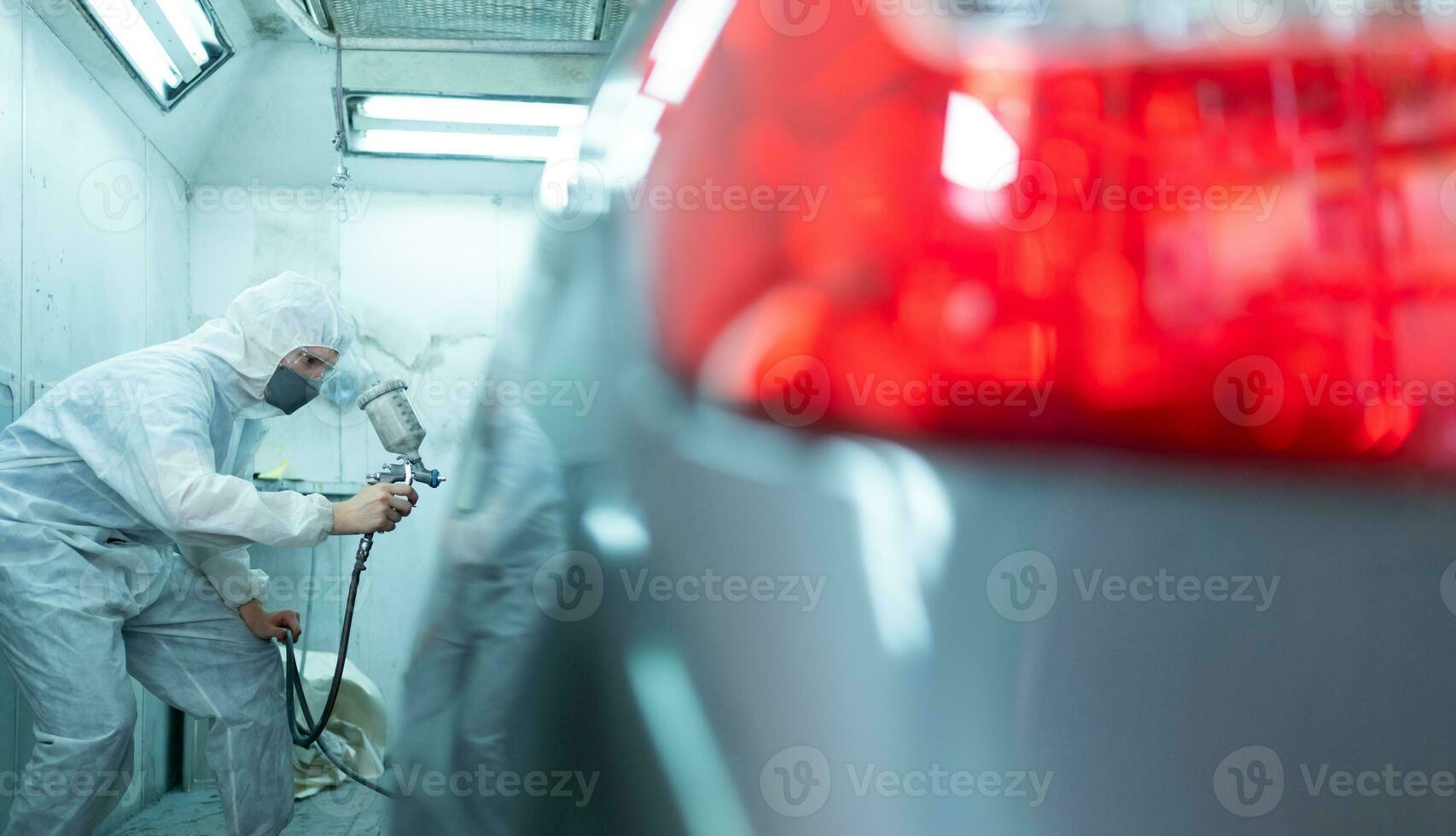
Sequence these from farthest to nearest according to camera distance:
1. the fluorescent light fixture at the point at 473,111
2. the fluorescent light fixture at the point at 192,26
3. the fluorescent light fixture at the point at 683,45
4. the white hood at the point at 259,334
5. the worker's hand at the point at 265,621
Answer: the fluorescent light fixture at the point at 473,111 → the fluorescent light fixture at the point at 192,26 → the worker's hand at the point at 265,621 → the white hood at the point at 259,334 → the fluorescent light fixture at the point at 683,45

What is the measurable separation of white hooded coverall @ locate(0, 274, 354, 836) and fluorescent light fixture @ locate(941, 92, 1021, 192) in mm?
2123

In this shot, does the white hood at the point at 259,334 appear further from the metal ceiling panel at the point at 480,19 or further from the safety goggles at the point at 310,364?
the metal ceiling panel at the point at 480,19

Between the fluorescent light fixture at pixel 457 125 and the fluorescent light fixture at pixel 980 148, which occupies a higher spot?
the fluorescent light fixture at pixel 457 125

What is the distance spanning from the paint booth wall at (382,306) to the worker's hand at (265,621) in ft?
5.43

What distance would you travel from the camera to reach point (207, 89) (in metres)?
4.12

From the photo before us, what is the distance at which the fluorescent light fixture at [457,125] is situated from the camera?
4.30 m

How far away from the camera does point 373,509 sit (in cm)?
261

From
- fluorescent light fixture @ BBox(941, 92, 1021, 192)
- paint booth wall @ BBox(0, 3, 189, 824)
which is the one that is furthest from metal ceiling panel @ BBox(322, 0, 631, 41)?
fluorescent light fixture @ BBox(941, 92, 1021, 192)

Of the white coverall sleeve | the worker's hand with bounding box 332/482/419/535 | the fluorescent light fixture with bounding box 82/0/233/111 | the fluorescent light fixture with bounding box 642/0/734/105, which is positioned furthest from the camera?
the fluorescent light fixture with bounding box 82/0/233/111

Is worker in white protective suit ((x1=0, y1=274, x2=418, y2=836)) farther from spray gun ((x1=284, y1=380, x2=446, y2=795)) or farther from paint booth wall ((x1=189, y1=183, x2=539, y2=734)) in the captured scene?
paint booth wall ((x1=189, y1=183, x2=539, y2=734))

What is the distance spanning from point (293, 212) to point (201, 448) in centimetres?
263

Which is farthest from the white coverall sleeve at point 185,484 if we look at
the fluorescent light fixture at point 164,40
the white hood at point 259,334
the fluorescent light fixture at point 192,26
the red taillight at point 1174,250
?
the red taillight at point 1174,250

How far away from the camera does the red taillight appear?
0.70 meters

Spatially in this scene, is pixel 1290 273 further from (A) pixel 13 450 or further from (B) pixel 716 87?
(A) pixel 13 450
